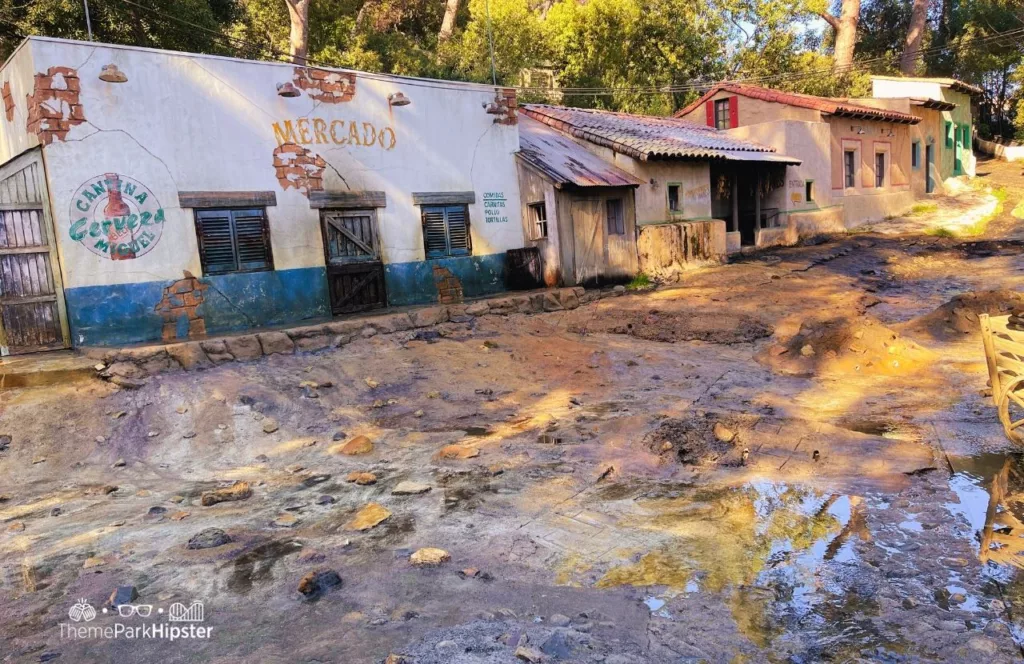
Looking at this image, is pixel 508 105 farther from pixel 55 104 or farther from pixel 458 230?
pixel 55 104

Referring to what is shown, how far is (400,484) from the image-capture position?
570cm

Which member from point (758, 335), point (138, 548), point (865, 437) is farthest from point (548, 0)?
point (138, 548)

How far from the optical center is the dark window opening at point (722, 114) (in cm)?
2366

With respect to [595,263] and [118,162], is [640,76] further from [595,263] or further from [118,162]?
[118,162]

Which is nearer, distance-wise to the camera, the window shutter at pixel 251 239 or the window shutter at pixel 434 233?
the window shutter at pixel 251 239

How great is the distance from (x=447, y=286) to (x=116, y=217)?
5.62 meters

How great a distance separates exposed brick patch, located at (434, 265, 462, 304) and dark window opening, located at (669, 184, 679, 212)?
6957 mm

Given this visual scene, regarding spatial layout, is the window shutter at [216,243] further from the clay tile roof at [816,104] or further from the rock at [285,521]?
the clay tile roof at [816,104]

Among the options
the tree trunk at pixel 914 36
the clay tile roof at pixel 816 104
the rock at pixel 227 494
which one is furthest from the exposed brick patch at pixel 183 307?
the tree trunk at pixel 914 36

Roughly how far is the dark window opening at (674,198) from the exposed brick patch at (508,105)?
520 centimetres

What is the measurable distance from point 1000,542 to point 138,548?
551cm

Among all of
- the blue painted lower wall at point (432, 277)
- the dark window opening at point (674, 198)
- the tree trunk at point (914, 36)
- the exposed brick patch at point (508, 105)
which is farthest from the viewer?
the tree trunk at point (914, 36)

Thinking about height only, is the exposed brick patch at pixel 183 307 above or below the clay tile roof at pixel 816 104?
below

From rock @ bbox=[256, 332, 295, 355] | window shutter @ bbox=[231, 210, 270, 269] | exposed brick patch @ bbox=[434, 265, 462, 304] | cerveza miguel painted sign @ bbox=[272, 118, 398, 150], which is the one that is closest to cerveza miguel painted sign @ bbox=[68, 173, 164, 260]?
window shutter @ bbox=[231, 210, 270, 269]
